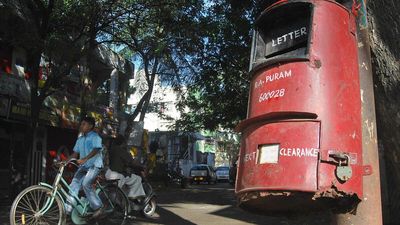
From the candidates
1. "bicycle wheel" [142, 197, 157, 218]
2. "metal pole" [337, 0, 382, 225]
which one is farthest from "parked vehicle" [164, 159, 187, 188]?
"metal pole" [337, 0, 382, 225]

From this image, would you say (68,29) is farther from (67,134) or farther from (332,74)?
(332,74)

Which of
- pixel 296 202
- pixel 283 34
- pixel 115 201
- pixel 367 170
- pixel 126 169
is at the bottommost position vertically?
pixel 115 201

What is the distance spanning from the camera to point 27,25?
509 inches

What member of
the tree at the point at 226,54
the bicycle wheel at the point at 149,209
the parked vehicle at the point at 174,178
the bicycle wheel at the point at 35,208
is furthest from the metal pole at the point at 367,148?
the parked vehicle at the point at 174,178

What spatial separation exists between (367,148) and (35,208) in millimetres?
5288

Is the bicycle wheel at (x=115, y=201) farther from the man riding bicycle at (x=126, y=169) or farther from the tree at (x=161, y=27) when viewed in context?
the tree at (x=161, y=27)

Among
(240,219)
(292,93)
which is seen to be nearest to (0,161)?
(240,219)

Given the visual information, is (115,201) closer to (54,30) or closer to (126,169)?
(126,169)

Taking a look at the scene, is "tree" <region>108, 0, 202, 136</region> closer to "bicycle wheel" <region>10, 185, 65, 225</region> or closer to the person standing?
the person standing

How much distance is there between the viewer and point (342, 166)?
306 cm

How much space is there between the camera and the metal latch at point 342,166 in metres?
3.04

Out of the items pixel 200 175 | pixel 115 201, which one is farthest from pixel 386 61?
pixel 200 175

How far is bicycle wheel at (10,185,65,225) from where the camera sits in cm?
695

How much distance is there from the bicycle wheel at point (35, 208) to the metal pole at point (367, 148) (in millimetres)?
4976
